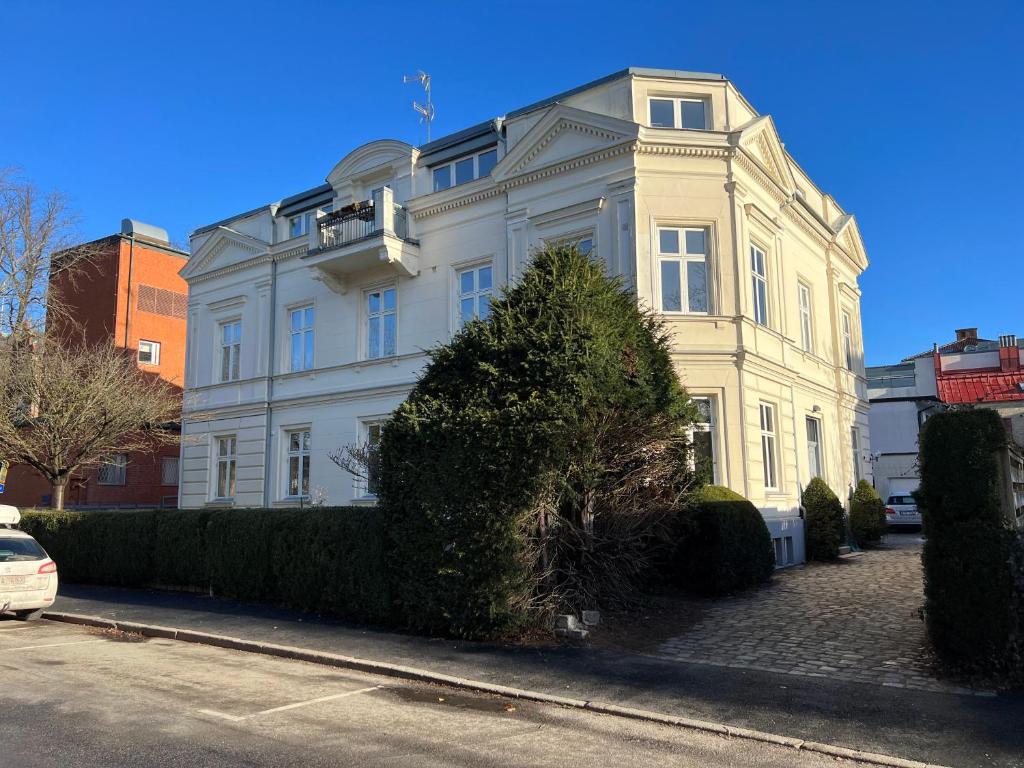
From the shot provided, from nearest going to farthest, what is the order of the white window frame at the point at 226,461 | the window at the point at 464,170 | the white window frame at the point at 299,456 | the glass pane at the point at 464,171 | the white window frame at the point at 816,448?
1. the window at the point at 464,170
2. the white window frame at the point at 816,448
3. the glass pane at the point at 464,171
4. the white window frame at the point at 299,456
5. the white window frame at the point at 226,461

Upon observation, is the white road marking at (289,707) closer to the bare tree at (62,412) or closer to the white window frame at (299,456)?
the white window frame at (299,456)

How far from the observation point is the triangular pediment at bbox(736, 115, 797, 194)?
57.9 ft

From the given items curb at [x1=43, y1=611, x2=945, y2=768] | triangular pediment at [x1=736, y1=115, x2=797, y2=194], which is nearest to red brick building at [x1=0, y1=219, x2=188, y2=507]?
curb at [x1=43, y1=611, x2=945, y2=768]

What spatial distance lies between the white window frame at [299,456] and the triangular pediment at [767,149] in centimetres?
1448

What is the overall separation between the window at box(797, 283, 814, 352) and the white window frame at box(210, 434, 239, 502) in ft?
57.8

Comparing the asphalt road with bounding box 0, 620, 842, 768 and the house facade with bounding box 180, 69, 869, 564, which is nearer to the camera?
the asphalt road with bounding box 0, 620, 842, 768

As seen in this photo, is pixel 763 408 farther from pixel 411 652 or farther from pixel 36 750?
pixel 36 750

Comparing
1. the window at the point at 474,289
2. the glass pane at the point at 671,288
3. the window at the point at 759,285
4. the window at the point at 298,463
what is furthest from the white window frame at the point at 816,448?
the window at the point at 298,463

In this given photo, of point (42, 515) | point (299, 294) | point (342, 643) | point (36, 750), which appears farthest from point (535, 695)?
point (299, 294)

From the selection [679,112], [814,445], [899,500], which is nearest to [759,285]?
[679,112]

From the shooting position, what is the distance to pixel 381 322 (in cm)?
2245

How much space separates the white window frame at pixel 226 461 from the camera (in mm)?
25000

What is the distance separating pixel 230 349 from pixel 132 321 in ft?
41.3

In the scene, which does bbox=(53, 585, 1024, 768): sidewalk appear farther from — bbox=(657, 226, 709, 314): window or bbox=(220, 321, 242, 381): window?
bbox=(220, 321, 242, 381): window
